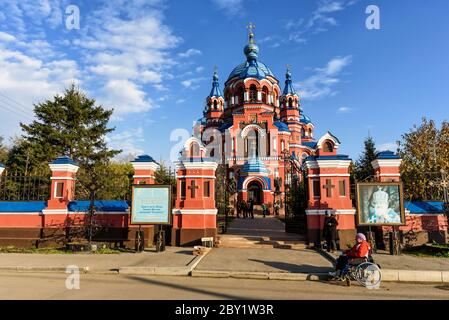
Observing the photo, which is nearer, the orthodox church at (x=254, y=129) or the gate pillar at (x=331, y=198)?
the gate pillar at (x=331, y=198)

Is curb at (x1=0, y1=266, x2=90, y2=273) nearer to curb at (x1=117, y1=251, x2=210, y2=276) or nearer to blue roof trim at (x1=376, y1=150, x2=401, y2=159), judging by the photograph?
curb at (x1=117, y1=251, x2=210, y2=276)

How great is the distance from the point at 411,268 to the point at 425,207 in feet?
15.5

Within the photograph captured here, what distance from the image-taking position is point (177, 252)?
35.7 ft

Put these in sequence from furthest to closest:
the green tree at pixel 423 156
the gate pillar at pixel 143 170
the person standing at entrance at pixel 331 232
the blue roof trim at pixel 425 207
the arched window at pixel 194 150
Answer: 1. the green tree at pixel 423 156
2. the arched window at pixel 194 150
3. the gate pillar at pixel 143 170
4. the blue roof trim at pixel 425 207
5. the person standing at entrance at pixel 331 232

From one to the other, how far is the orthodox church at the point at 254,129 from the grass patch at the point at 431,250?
20.4 m

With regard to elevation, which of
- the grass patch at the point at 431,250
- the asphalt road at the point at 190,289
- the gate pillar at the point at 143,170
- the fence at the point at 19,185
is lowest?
the asphalt road at the point at 190,289

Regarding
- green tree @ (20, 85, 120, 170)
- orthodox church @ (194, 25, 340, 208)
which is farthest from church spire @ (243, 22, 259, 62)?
green tree @ (20, 85, 120, 170)

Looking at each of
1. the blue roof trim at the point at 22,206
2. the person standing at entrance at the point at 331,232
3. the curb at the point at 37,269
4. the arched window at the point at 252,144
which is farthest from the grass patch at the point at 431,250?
the arched window at the point at 252,144

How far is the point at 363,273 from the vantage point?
279 inches

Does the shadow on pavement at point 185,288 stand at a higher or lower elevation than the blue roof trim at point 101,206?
lower

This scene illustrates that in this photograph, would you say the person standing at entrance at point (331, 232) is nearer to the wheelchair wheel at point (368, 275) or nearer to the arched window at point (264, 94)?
the wheelchair wheel at point (368, 275)

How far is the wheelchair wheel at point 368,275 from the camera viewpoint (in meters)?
6.95

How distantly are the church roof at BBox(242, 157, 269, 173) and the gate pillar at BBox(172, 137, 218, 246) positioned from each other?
70.2ft

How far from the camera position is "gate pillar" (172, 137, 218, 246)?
12211mm
